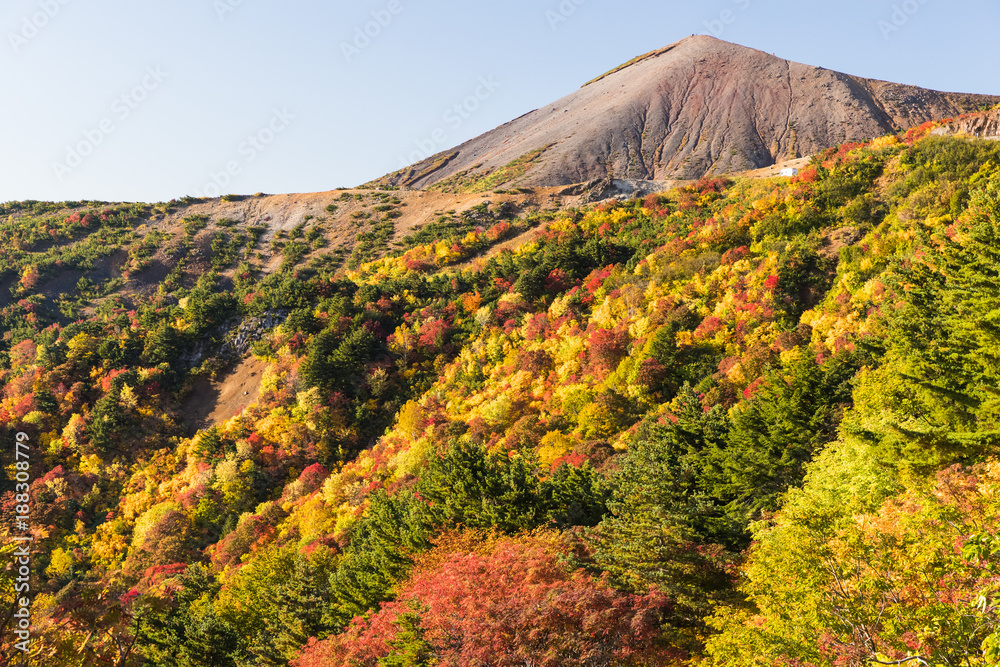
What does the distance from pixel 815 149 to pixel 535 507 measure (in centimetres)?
11326

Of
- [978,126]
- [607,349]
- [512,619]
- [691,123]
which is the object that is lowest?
[607,349]

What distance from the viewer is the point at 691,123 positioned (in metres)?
122

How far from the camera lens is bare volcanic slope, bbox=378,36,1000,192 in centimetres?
10988

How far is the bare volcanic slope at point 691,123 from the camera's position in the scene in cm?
10988

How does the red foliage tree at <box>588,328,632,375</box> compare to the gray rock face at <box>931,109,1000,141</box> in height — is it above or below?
below

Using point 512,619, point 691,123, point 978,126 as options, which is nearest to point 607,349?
point 512,619

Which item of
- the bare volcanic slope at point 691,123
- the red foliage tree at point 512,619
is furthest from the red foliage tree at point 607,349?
the bare volcanic slope at point 691,123

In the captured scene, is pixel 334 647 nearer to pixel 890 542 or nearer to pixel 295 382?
pixel 890 542

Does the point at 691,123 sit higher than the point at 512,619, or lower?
higher

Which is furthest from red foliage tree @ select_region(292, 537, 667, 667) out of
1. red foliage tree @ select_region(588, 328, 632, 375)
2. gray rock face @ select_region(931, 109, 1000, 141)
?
gray rock face @ select_region(931, 109, 1000, 141)

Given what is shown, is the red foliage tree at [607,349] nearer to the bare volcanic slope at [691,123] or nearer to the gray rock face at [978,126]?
the gray rock face at [978,126]

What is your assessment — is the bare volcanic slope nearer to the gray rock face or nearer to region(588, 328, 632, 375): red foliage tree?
the gray rock face

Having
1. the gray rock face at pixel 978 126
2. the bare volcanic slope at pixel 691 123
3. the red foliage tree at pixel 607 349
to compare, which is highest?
the bare volcanic slope at pixel 691 123

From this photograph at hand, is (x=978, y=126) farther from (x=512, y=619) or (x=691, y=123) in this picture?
(x=691, y=123)
